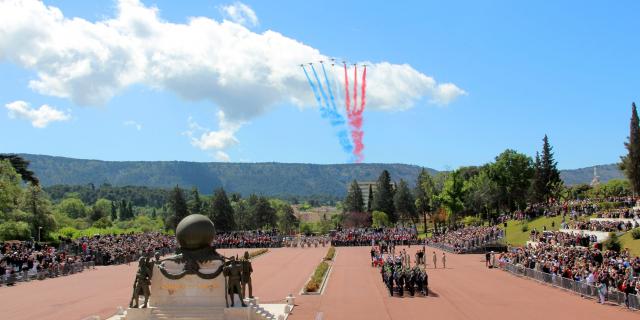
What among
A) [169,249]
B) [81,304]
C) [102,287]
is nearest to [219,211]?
[169,249]

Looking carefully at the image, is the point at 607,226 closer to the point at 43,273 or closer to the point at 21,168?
the point at 43,273

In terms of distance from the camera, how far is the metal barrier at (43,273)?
119ft

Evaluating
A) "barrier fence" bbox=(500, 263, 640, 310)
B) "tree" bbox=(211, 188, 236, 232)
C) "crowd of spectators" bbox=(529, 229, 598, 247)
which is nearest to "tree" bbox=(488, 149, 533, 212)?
"crowd of spectators" bbox=(529, 229, 598, 247)

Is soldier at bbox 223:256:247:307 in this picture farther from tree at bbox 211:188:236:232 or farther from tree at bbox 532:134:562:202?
tree at bbox 211:188:236:232

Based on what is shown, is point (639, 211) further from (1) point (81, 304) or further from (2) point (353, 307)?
(1) point (81, 304)

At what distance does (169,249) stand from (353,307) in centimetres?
4410

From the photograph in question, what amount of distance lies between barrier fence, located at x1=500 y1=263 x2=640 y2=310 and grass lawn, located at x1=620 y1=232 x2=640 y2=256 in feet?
22.1

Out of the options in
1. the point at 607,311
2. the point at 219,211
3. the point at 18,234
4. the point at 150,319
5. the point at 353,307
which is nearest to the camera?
the point at 150,319

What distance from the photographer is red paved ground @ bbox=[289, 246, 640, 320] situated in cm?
2367

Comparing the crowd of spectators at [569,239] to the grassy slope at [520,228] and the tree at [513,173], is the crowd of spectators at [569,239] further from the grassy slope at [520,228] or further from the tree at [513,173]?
the tree at [513,173]

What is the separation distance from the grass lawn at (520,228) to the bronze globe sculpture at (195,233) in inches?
1565

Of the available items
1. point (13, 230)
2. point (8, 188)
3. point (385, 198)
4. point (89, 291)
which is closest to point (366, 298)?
point (89, 291)

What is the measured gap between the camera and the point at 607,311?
2367 centimetres

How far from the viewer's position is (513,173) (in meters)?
90.1
